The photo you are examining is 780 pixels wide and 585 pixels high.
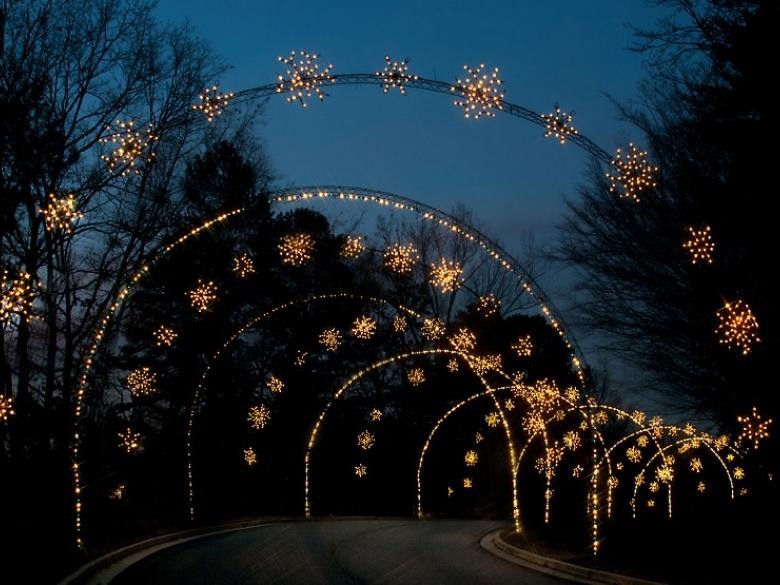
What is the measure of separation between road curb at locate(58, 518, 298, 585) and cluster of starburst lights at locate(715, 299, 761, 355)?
1086cm

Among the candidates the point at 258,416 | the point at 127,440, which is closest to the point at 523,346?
the point at 258,416

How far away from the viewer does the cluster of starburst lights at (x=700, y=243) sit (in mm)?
15453

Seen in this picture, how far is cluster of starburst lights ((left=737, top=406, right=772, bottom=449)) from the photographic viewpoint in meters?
18.5

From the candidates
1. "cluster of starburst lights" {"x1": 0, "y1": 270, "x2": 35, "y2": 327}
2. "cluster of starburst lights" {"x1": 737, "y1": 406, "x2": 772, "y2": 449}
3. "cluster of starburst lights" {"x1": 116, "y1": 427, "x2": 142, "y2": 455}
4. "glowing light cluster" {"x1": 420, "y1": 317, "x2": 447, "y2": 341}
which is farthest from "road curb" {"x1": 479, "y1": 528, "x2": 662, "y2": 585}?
"glowing light cluster" {"x1": 420, "y1": 317, "x2": 447, "y2": 341}

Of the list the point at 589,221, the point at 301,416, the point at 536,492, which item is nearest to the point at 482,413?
the point at 536,492

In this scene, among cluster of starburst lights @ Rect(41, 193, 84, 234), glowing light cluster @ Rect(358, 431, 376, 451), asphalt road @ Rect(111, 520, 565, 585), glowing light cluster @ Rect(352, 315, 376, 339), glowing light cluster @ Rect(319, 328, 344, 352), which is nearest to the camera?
asphalt road @ Rect(111, 520, 565, 585)

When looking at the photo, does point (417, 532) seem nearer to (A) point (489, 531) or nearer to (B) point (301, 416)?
(A) point (489, 531)

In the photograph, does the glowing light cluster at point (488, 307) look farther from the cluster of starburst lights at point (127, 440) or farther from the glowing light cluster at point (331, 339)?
the cluster of starburst lights at point (127, 440)

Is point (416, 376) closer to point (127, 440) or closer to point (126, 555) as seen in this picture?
point (127, 440)

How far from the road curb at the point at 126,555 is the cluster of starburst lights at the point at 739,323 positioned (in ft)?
35.6

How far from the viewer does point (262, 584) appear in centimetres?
1210

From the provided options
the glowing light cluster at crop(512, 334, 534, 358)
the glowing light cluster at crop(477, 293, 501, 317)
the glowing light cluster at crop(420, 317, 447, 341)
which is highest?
the glowing light cluster at crop(477, 293, 501, 317)

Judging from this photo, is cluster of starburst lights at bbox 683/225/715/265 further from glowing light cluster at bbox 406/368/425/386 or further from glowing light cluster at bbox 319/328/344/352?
glowing light cluster at bbox 406/368/425/386

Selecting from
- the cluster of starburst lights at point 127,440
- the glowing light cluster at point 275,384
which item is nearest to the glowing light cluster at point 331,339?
the glowing light cluster at point 275,384
